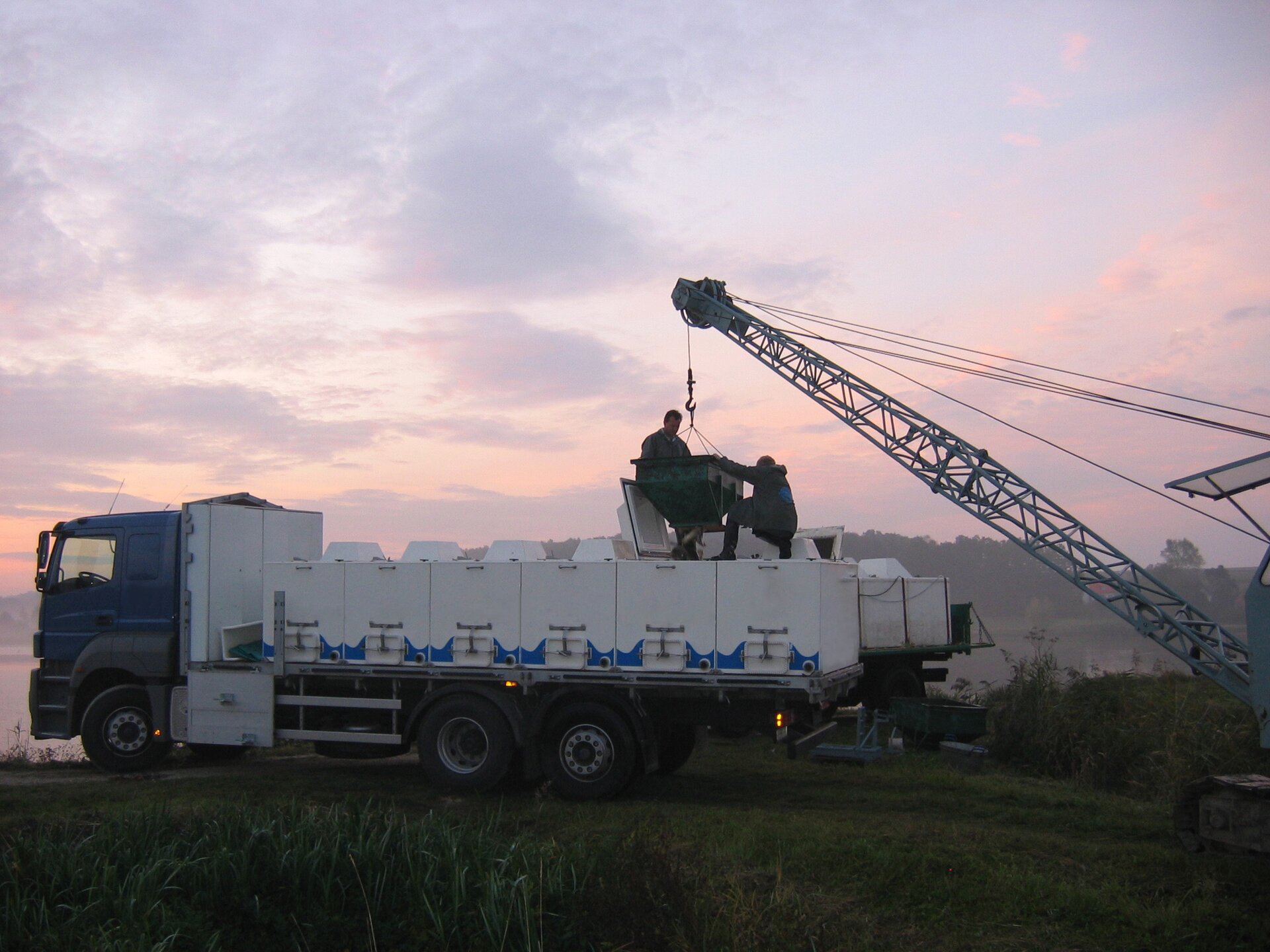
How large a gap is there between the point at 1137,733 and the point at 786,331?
43.5 ft

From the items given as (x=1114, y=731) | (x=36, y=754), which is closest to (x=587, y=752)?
(x=36, y=754)

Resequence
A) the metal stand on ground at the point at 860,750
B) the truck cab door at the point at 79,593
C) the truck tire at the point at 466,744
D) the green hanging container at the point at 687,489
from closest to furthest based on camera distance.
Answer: the truck tire at the point at 466,744 → the green hanging container at the point at 687,489 → the truck cab door at the point at 79,593 → the metal stand on ground at the point at 860,750

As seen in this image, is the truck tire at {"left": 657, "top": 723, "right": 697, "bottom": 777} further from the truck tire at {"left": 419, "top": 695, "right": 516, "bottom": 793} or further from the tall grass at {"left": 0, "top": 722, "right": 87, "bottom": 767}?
the tall grass at {"left": 0, "top": 722, "right": 87, "bottom": 767}

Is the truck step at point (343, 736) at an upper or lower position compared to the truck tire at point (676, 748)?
upper

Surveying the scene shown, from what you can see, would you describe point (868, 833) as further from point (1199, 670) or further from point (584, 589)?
point (1199, 670)

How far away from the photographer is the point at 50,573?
1335 centimetres

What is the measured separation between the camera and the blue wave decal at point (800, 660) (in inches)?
399

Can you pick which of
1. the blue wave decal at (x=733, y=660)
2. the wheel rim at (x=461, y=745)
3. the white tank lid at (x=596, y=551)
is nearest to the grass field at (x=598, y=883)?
the blue wave decal at (x=733, y=660)

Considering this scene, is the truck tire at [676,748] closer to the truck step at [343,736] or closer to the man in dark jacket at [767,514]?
the man in dark jacket at [767,514]

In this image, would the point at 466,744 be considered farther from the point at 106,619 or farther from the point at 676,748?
the point at 106,619

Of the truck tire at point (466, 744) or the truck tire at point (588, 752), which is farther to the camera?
the truck tire at point (466, 744)

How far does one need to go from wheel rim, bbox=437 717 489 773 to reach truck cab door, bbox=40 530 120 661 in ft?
16.1

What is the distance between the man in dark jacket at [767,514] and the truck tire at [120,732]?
7.69 metres

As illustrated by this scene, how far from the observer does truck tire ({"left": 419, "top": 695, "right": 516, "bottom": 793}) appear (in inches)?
439
